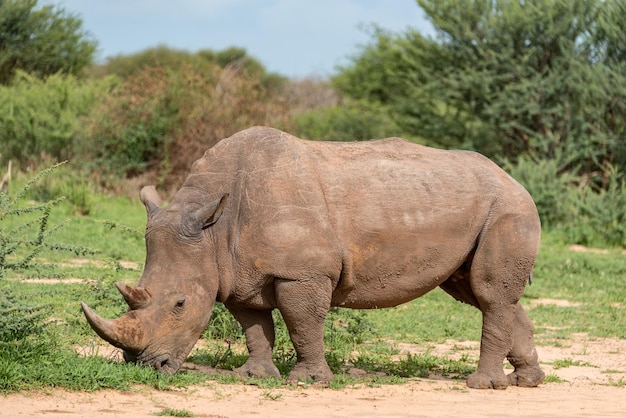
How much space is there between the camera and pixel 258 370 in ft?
26.0

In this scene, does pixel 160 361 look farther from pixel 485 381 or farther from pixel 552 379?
pixel 552 379

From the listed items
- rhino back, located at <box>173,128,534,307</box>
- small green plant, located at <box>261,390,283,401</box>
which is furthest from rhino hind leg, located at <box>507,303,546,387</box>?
small green plant, located at <box>261,390,283,401</box>

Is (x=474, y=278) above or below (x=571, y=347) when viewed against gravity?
above

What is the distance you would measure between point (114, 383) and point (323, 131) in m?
22.1

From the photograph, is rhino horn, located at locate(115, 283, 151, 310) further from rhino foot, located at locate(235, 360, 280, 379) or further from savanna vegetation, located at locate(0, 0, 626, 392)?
rhino foot, located at locate(235, 360, 280, 379)

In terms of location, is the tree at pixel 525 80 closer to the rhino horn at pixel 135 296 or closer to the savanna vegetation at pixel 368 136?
the savanna vegetation at pixel 368 136

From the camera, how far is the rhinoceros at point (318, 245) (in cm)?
746

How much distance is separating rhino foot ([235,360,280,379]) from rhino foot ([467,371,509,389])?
1.48 meters

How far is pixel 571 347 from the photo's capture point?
10516mm

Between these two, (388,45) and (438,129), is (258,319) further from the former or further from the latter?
(388,45)

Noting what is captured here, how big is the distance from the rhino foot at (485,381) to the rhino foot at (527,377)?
0.91ft

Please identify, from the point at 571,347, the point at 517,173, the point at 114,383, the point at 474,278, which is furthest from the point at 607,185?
the point at 114,383

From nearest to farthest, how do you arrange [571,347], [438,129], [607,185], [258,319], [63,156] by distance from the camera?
[258,319] < [571,347] < [63,156] < [607,185] < [438,129]

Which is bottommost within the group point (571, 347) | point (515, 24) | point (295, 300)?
point (571, 347)
